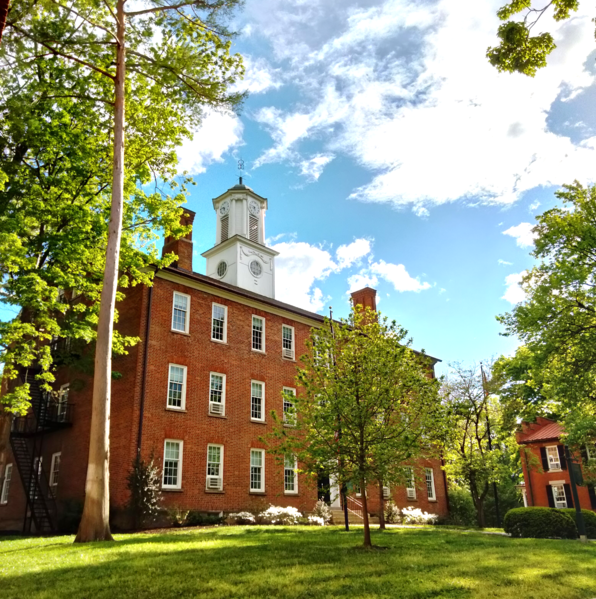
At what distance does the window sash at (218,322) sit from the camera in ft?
82.0

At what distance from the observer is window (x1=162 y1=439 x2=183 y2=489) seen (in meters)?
21.3

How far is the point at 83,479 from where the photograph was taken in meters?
22.0

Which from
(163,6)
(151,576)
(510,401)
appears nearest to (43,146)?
(163,6)

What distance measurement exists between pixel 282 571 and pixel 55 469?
19242 mm

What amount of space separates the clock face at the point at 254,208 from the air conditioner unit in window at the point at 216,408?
76.1 feet

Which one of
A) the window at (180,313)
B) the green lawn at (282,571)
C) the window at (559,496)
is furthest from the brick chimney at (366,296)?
the green lawn at (282,571)

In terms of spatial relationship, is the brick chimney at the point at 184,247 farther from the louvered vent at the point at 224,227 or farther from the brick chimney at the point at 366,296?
the louvered vent at the point at 224,227

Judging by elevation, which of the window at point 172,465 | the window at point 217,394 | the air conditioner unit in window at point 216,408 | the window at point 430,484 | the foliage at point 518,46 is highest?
the foliage at point 518,46

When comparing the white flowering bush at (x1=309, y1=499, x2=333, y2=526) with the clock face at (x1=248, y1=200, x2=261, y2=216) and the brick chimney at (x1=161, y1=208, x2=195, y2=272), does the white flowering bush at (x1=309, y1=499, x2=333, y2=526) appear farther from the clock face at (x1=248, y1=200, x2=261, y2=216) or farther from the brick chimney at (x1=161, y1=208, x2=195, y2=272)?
the clock face at (x1=248, y1=200, x2=261, y2=216)

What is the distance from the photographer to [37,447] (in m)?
25.9

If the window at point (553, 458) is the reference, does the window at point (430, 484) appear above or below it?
below

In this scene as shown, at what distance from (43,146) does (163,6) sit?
5.99m

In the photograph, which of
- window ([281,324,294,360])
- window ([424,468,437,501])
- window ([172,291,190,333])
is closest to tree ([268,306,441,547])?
window ([172,291,190,333])

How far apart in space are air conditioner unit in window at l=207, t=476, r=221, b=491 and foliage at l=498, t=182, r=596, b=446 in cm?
1390
